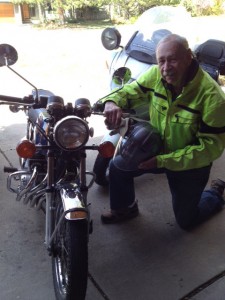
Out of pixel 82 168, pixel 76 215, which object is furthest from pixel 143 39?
pixel 76 215

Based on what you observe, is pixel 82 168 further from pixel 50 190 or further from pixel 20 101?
pixel 20 101

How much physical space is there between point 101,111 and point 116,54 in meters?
1.95

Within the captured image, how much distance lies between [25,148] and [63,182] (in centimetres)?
32

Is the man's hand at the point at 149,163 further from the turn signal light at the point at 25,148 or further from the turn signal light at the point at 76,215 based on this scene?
the turn signal light at the point at 25,148

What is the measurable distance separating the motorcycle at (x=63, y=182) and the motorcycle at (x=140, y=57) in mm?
902

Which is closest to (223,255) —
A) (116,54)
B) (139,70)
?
(139,70)

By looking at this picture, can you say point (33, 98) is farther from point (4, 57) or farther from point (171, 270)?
point (171, 270)

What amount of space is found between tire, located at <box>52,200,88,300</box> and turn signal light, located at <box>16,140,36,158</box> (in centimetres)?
32

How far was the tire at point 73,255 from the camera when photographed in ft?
5.62

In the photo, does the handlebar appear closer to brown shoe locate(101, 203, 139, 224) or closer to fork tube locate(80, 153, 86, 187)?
fork tube locate(80, 153, 86, 187)

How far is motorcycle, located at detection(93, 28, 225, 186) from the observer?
9.95ft

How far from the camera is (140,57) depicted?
3.49 metres

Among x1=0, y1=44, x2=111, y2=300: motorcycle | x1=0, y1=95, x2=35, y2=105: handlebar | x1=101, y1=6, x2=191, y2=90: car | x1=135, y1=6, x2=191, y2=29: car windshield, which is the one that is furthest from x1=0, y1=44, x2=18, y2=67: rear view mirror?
x1=135, y1=6, x2=191, y2=29: car windshield

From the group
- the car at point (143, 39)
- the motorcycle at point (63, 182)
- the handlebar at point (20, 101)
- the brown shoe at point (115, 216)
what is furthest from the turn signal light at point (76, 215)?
the car at point (143, 39)
